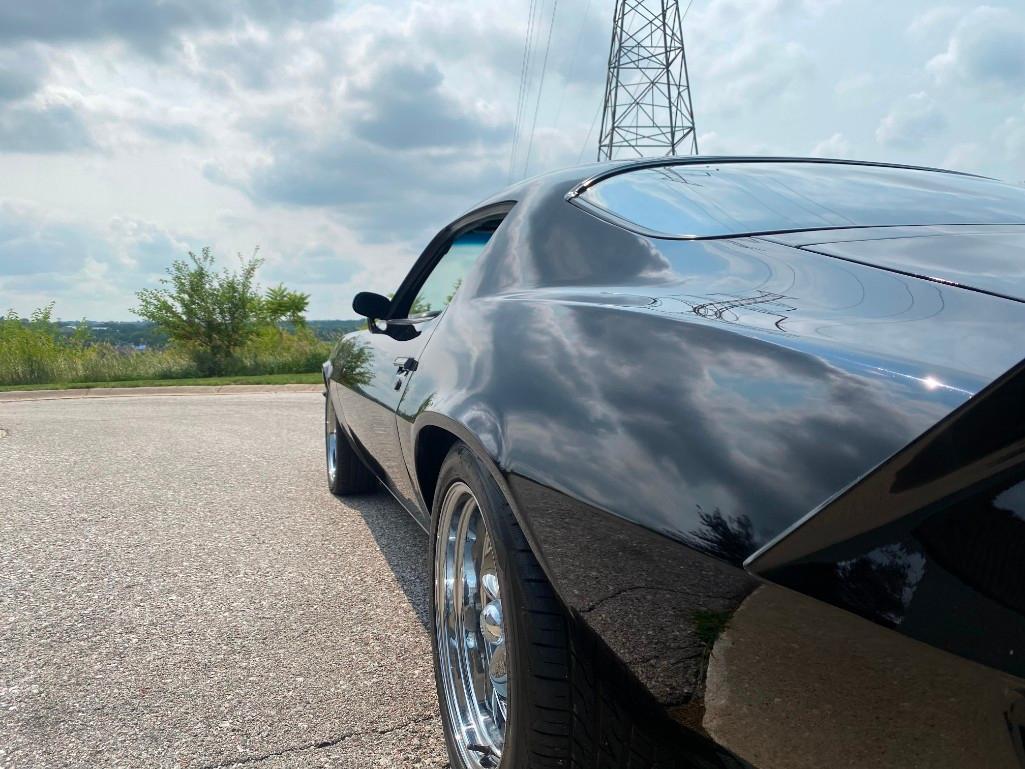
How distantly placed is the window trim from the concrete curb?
10.1 metres

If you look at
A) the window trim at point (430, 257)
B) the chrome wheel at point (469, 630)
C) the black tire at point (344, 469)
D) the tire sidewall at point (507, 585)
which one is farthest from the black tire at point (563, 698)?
the black tire at point (344, 469)

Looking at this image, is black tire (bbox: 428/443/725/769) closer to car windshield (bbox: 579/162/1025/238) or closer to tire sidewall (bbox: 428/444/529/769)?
tire sidewall (bbox: 428/444/529/769)

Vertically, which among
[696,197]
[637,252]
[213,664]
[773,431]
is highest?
[696,197]

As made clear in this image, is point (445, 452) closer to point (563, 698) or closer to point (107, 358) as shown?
point (563, 698)

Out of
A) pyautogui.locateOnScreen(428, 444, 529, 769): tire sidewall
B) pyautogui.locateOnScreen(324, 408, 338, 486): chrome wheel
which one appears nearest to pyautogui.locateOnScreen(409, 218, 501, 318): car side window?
pyautogui.locateOnScreen(428, 444, 529, 769): tire sidewall

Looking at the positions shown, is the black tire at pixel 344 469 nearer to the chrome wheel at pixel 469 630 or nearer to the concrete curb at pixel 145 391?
the chrome wheel at pixel 469 630

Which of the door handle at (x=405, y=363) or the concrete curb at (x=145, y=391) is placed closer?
the door handle at (x=405, y=363)

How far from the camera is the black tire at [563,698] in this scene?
4.08 ft

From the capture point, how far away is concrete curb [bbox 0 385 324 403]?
13555 millimetres

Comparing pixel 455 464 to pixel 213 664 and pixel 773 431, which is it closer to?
pixel 773 431

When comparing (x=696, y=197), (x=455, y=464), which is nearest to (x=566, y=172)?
(x=696, y=197)

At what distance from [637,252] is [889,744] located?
3.86 ft

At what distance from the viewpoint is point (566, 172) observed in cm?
243

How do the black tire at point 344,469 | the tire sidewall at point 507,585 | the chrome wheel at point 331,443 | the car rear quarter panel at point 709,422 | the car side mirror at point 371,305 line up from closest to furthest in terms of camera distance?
the car rear quarter panel at point 709,422 < the tire sidewall at point 507,585 < the car side mirror at point 371,305 < the black tire at point 344,469 < the chrome wheel at point 331,443
